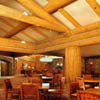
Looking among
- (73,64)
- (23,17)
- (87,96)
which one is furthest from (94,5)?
(87,96)

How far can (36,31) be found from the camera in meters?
8.61

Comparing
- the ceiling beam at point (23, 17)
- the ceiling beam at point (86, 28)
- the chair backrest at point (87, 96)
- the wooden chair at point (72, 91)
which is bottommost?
the wooden chair at point (72, 91)

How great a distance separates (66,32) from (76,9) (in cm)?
181

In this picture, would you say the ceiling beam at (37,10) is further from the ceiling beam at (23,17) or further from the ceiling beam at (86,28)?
the ceiling beam at (86,28)

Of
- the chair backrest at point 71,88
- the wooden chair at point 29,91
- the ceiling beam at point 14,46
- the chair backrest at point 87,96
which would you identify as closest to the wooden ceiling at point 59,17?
the ceiling beam at point 14,46

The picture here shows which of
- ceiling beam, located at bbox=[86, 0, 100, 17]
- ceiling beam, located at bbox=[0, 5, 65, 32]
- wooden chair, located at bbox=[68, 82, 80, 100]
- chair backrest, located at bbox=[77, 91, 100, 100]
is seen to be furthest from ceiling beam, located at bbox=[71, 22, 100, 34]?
chair backrest, located at bbox=[77, 91, 100, 100]

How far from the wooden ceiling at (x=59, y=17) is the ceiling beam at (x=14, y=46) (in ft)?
2.77

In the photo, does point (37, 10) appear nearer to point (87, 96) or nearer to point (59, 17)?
point (59, 17)

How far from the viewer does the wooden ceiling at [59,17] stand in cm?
514

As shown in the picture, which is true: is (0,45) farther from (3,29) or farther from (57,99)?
(57,99)

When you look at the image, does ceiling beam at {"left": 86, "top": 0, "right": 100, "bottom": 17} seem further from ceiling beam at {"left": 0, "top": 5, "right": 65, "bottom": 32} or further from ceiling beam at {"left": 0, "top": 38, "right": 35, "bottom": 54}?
ceiling beam at {"left": 0, "top": 38, "right": 35, "bottom": 54}

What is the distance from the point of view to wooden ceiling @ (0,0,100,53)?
16.9ft

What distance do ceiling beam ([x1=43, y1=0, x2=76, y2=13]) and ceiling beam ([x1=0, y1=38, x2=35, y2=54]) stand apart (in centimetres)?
425

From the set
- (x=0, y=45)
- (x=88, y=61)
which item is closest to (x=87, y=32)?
(x=0, y=45)
